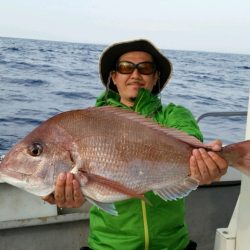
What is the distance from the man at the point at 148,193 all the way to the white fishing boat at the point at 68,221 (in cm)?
71

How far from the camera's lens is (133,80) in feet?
10.0

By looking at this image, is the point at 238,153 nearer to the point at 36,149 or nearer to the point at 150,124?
the point at 150,124

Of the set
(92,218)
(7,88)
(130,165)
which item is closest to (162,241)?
(92,218)

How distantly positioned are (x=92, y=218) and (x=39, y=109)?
1059 cm

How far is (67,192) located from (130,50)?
1.27m

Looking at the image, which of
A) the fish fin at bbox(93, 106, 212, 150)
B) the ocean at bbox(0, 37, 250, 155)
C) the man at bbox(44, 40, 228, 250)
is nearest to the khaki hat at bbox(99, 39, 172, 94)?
the man at bbox(44, 40, 228, 250)

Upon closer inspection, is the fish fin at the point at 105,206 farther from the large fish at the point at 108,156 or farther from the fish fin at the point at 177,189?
the fish fin at the point at 177,189

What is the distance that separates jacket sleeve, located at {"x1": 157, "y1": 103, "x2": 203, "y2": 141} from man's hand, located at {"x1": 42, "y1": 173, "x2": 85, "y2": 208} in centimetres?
73

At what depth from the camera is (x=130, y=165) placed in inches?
94.4

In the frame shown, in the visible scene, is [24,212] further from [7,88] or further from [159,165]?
[7,88]

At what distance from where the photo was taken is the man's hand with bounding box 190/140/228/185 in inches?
94.0

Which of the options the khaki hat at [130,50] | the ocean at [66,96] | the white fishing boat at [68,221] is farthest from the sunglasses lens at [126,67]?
the ocean at [66,96]

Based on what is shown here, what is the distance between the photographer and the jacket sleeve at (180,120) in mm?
2723

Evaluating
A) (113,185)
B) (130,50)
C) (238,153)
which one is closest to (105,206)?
(113,185)
